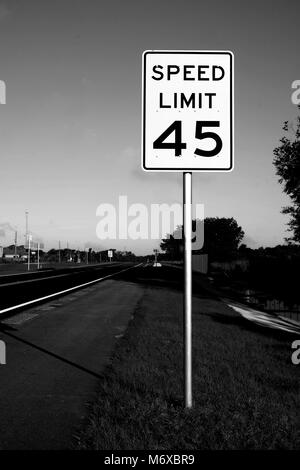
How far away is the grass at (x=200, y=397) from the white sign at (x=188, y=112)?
2402mm

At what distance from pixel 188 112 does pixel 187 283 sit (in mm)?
1653

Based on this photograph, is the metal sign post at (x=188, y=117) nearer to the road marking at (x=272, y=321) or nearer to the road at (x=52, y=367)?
the road at (x=52, y=367)

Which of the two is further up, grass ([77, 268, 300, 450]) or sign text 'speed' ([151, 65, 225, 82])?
sign text 'speed' ([151, 65, 225, 82])

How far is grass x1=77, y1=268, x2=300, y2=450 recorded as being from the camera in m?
3.63

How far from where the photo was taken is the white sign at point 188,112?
4027mm

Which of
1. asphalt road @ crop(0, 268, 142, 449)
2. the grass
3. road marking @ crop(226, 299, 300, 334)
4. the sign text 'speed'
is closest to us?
the grass

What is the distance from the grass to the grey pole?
0.32 metres

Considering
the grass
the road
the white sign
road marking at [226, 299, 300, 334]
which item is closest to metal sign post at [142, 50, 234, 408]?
the white sign

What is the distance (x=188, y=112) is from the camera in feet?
13.3

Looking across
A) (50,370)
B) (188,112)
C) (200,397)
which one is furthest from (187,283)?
(50,370)

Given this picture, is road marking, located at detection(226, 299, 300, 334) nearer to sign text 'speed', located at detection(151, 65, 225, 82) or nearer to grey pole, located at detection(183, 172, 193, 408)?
grey pole, located at detection(183, 172, 193, 408)

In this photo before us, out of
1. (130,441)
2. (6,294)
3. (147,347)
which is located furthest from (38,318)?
(130,441)

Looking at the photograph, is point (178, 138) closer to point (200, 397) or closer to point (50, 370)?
point (200, 397)

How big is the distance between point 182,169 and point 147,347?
4.38m
